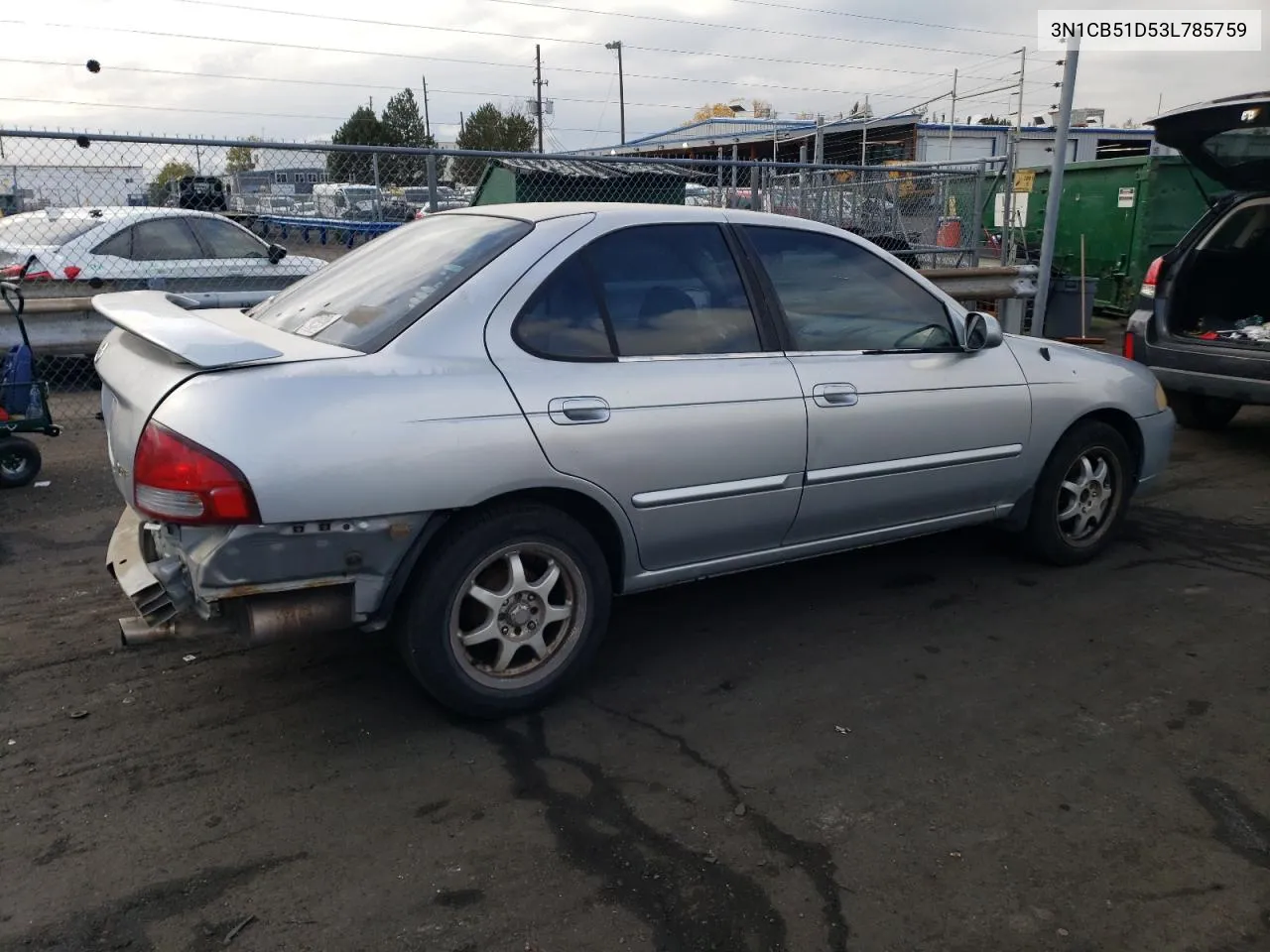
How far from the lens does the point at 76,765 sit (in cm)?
324

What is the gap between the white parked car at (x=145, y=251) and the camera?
9070mm

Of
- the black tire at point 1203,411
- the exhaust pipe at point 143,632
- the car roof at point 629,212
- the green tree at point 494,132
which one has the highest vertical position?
the green tree at point 494,132

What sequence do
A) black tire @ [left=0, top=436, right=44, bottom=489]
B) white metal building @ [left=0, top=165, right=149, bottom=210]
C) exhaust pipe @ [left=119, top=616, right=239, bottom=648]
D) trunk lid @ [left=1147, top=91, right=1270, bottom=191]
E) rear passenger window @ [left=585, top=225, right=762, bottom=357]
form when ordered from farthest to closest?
white metal building @ [left=0, top=165, right=149, bottom=210]
trunk lid @ [left=1147, top=91, right=1270, bottom=191]
black tire @ [left=0, top=436, right=44, bottom=489]
rear passenger window @ [left=585, top=225, right=762, bottom=357]
exhaust pipe @ [left=119, top=616, right=239, bottom=648]

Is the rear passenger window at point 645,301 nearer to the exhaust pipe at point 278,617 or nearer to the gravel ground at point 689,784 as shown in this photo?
the exhaust pipe at point 278,617

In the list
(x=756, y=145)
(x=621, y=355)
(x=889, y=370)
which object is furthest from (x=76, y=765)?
(x=756, y=145)

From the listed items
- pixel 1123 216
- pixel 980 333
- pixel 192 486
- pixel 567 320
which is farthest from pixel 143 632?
pixel 1123 216

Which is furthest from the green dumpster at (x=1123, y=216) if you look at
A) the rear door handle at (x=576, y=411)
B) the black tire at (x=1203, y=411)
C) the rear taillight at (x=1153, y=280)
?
the rear door handle at (x=576, y=411)

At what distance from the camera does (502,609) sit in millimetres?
3430

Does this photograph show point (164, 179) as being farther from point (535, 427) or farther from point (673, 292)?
point (535, 427)

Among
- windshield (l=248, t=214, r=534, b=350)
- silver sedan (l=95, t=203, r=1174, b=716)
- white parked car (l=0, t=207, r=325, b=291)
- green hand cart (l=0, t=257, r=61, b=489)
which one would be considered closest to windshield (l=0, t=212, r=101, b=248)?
white parked car (l=0, t=207, r=325, b=291)

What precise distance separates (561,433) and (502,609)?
0.61 meters

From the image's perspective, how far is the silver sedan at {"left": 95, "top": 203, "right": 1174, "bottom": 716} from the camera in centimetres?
303

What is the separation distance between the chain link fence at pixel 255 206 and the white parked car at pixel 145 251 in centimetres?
1

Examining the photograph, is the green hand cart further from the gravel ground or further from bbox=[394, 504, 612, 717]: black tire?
bbox=[394, 504, 612, 717]: black tire
